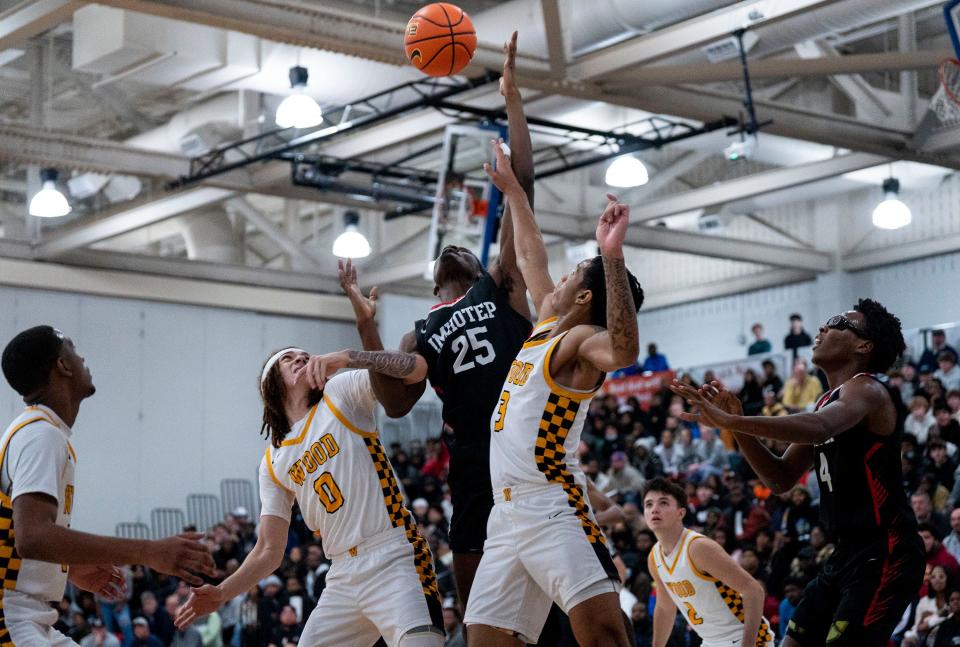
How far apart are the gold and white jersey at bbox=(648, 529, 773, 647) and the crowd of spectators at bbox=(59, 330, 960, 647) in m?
4.27

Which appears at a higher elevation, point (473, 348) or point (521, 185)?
point (521, 185)

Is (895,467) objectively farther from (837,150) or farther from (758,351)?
(758,351)

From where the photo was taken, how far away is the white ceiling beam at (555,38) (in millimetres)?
14648

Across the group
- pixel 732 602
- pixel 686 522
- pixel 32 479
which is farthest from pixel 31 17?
pixel 32 479

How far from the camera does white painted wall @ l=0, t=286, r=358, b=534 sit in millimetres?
25812

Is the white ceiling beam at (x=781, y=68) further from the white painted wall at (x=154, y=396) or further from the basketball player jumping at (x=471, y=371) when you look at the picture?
the white painted wall at (x=154, y=396)

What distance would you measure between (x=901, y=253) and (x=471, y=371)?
68.0 feet

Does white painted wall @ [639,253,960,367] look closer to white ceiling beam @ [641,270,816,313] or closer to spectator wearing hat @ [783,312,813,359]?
white ceiling beam @ [641,270,816,313]

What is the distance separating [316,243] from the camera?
2922 cm

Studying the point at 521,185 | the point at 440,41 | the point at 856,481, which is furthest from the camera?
the point at 440,41

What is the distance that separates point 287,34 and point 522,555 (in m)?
9.44

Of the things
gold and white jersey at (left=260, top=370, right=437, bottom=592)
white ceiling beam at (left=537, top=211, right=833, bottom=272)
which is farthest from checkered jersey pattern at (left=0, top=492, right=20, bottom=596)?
white ceiling beam at (left=537, top=211, right=833, bottom=272)

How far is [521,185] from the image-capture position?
749 cm

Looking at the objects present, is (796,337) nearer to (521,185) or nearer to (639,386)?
(639,386)
